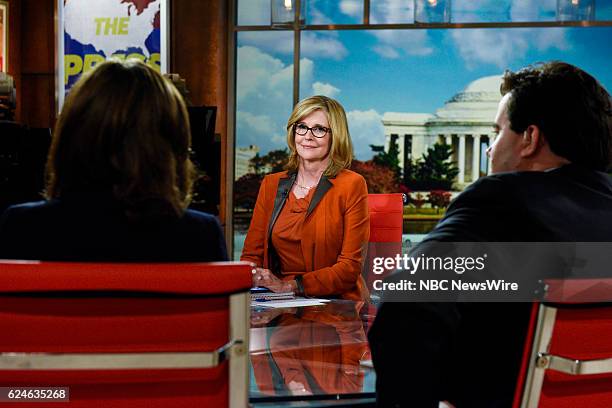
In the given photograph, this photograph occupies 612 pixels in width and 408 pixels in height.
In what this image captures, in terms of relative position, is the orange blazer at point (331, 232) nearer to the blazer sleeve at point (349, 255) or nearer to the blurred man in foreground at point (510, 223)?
the blazer sleeve at point (349, 255)

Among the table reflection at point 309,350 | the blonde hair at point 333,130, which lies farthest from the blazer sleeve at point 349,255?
the table reflection at point 309,350

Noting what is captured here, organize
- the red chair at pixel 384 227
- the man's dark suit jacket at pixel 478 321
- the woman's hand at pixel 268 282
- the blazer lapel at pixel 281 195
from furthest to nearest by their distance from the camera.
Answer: the red chair at pixel 384 227 < the blazer lapel at pixel 281 195 < the woman's hand at pixel 268 282 < the man's dark suit jacket at pixel 478 321

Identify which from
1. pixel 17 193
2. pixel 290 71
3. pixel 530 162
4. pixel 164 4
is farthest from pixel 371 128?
pixel 530 162

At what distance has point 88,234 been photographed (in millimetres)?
1206

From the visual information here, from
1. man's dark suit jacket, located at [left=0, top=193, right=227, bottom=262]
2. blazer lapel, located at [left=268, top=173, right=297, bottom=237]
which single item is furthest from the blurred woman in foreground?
blazer lapel, located at [left=268, top=173, right=297, bottom=237]

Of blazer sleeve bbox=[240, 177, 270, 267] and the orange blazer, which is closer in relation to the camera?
the orange blazer

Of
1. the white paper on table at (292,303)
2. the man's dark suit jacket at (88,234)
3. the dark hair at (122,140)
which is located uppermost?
the dark hair at (122,140)

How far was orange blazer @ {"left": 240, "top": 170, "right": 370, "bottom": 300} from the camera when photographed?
3053 millimetres

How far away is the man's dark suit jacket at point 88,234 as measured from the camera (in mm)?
1206

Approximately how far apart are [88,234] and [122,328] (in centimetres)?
22

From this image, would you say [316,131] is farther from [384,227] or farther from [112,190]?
[112,190]

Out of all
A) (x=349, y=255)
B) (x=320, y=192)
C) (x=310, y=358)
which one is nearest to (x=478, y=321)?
(x=310, y=358)

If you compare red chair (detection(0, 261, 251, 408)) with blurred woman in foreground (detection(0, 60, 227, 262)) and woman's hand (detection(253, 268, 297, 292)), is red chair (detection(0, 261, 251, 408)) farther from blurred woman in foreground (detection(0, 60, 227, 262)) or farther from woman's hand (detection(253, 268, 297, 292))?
woman's hand (detection(253, 268, 297, 292))

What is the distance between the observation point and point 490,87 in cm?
591
